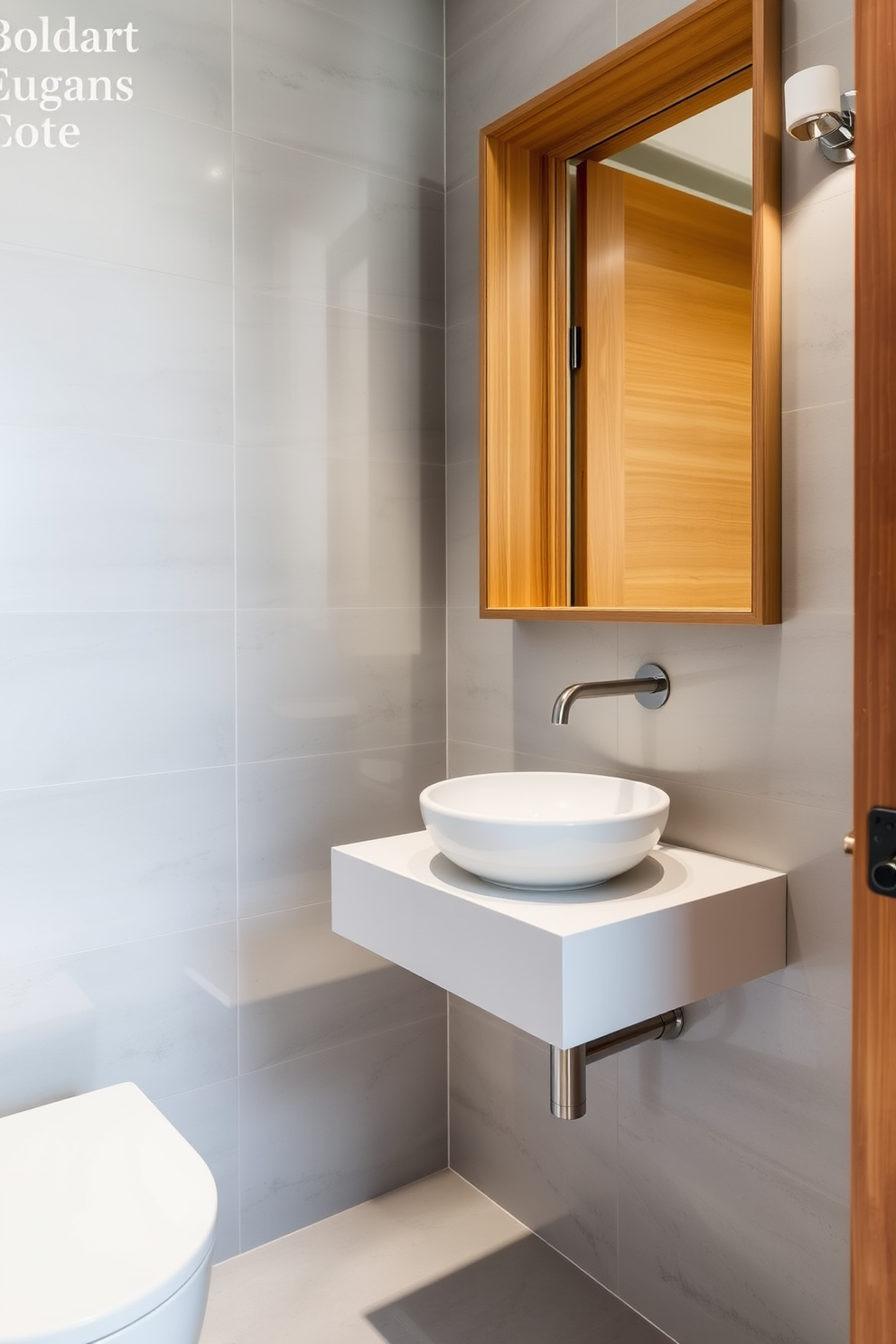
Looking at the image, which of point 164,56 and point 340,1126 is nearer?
point 164,56

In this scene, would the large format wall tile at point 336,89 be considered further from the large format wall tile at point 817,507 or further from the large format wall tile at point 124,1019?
the large format wall tile at point 124,1019

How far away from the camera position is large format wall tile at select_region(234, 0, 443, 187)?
176 centimetres

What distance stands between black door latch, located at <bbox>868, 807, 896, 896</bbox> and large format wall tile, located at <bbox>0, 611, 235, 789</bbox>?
1158 mm

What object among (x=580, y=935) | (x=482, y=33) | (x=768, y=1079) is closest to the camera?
(x=580, y=935)

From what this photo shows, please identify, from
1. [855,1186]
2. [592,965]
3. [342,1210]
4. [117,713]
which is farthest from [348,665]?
[855,1186]

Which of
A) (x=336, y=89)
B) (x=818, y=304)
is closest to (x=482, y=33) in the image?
(x=336, y=89)

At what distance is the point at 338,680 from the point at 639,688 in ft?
2.11

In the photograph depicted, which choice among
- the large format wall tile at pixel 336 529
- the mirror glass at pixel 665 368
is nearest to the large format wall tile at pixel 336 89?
the mirror glass at pixel 665 368

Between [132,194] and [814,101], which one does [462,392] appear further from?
[814,101]

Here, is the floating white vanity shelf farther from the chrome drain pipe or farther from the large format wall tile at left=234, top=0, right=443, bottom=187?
the large format wall tile at left=234, top=0, right=443, bottom=187

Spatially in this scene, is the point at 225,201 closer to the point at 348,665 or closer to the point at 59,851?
the point at 348,665

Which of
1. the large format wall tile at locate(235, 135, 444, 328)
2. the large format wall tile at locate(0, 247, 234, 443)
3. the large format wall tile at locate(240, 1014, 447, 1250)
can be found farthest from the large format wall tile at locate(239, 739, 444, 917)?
the large format wall tile at locate(235, 135, 444, 328)

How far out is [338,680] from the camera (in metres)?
1.91

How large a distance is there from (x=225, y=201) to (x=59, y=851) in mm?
1196
